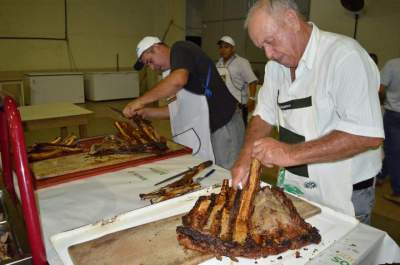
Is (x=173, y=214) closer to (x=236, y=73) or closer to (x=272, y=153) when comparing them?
(x=272, y=153)

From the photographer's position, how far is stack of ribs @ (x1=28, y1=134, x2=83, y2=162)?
77.9 inches

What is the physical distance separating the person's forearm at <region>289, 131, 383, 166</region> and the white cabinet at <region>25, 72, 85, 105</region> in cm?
811

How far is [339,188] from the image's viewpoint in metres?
1.45

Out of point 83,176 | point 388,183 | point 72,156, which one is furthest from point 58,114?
point 388,183

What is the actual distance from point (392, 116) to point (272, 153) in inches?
121

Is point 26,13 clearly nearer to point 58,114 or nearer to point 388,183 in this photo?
point 58,114

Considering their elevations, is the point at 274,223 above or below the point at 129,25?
below

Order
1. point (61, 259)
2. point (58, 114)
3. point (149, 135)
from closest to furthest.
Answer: point (61, 259), point (149, 135), point (58, 114)

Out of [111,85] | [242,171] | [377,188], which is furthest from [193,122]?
[111,85]

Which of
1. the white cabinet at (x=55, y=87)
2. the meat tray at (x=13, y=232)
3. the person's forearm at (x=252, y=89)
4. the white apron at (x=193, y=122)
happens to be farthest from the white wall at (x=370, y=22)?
the white cabinet at (x=55, y=87)

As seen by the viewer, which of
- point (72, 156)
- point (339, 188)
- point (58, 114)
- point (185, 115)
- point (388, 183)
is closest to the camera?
point (339, 188)

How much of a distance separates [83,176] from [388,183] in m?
3.93

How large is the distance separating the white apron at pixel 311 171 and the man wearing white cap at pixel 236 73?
3.06 meters

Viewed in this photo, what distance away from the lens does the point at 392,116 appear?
3637 millimetres
